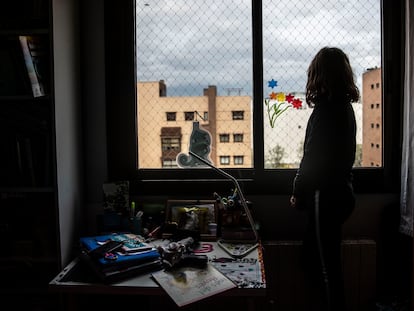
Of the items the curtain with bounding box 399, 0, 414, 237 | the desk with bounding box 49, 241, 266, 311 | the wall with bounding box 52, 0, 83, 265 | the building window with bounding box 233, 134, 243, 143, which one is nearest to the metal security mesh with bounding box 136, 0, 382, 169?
the building window with bounding box 233, 134, 243, 143

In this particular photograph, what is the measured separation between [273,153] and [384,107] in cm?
63

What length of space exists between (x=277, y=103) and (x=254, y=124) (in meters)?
0.17

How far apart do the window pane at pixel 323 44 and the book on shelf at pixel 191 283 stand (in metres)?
1.07

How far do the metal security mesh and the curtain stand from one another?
193mm

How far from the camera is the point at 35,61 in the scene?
2021 mm

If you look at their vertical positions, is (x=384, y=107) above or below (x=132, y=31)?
below

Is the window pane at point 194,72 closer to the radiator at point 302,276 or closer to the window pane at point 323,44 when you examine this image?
the window pane at point 323,44

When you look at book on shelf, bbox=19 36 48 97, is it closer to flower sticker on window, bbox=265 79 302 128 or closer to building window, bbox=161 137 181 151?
building window, bbox=161 137 181 151

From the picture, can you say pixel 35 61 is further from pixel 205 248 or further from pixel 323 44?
pixel 323 44

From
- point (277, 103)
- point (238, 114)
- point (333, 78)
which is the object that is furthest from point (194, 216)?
point (333, 78)

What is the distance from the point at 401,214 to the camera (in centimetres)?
225

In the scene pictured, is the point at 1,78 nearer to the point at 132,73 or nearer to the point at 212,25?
the point at 132,73

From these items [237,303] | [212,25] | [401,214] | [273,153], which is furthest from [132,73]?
[401,214]

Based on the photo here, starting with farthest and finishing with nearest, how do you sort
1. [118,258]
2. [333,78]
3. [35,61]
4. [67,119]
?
1. [67,119]
2. [35,61]
3. [333,78]
4. [118,258]
